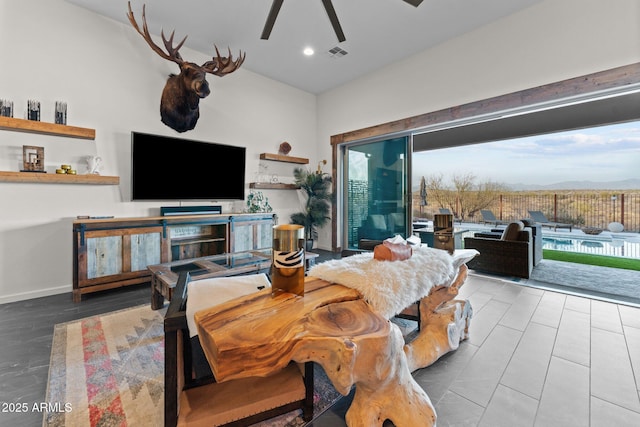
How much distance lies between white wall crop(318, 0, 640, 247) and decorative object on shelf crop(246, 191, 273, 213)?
228cm

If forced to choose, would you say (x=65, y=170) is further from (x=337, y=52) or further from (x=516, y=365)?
(x=516, y=365)

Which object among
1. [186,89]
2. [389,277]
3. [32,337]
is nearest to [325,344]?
[389,277]

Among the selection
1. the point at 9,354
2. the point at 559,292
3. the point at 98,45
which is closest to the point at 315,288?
the point at 9,354

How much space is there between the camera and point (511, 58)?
3.22 m

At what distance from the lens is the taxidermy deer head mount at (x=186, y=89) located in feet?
11.2

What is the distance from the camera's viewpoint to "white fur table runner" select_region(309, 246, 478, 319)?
43.3 inches

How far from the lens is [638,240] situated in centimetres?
548

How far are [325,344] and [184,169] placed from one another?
3.78 metres

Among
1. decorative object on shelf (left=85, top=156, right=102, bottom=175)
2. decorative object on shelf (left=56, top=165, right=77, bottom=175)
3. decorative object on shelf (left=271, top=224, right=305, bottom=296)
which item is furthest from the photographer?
decorative object on shelf (left=85, top=156, right=102, bottom=175)

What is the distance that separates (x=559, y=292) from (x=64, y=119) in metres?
5.87

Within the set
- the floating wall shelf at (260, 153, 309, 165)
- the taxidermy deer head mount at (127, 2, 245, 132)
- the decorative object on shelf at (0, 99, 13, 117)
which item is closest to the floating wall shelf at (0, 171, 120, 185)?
the decorative object on shelf at (0, 99, 13, 117)

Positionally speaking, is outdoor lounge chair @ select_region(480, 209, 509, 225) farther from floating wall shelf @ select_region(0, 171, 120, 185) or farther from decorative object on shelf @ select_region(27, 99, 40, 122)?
decorative object on shelf @ select_region(27, 99, 40, 122)

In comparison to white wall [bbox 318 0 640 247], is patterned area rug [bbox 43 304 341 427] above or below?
below

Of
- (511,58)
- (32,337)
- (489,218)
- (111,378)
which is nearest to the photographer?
(111,378)
